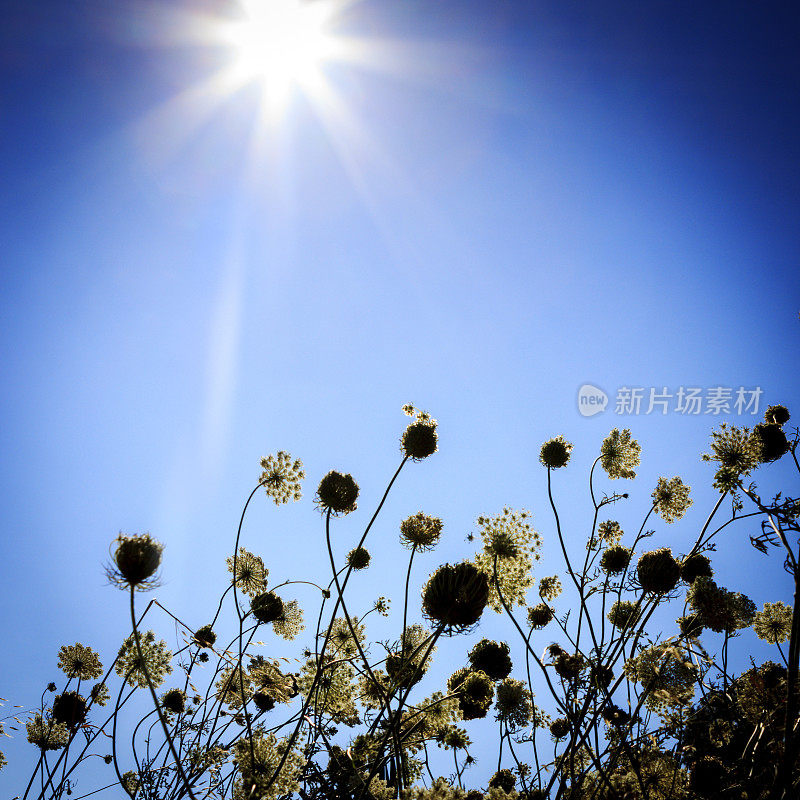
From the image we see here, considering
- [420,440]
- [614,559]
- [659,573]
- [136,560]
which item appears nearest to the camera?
[136,560]

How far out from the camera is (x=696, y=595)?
4.41 metres

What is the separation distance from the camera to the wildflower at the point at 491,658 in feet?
16.3

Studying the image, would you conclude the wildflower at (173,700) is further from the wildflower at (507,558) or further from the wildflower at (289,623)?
the wildflower at (507,558)

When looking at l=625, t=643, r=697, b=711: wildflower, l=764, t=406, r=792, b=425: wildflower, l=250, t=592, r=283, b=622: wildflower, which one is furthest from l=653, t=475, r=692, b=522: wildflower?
l=250, t=592, r=283, b=622: wildflower

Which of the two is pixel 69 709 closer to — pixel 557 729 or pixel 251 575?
pixel 251 575

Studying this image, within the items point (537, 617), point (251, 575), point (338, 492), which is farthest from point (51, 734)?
point (537, 617)

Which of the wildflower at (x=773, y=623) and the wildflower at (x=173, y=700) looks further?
the wildflower at (x=173, y=700)

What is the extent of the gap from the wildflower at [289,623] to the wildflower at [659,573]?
4.05m

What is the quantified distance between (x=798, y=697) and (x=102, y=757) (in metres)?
5.01

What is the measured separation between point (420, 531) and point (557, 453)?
2.37m

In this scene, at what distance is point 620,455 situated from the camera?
5.99 metres

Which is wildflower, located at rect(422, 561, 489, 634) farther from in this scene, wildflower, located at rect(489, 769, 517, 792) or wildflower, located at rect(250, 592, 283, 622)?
wildflower, located at rect(489, 769, 517, 792)

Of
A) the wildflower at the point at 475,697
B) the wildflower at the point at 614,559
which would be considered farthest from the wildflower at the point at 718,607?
the wildflower at the point at 475,697

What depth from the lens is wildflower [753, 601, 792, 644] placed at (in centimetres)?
550
